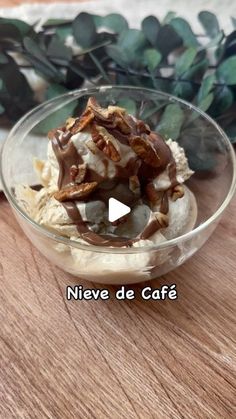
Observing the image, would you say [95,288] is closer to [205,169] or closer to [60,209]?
[60,209]

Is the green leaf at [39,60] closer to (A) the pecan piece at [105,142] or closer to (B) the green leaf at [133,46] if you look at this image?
(B) the green leaf at [133,46]

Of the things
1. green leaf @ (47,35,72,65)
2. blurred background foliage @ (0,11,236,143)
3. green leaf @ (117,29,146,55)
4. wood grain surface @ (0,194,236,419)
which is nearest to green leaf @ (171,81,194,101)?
blurred background foliage @ (0,11,236,143)

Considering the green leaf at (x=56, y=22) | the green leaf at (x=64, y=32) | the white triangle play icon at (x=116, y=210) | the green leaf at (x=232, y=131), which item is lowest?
the green leaf at (x=232, y=131)

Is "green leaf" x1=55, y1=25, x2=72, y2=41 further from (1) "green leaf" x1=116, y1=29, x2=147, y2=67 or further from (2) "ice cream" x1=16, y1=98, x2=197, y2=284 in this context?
(2) "ice cream" x1=16, y1=98, x2=197, y2=284

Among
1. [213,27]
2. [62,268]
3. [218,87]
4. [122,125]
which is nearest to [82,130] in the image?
[122,125]

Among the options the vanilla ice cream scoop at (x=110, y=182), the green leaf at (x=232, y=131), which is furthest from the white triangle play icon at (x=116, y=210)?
the green leaf at (x=232, y=131)

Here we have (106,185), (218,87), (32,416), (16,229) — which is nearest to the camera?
(32,416)

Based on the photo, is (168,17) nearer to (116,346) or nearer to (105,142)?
(105,142)
